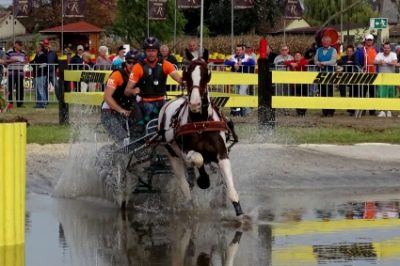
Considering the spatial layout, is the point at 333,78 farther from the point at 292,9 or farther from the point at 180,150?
the point at 292,9

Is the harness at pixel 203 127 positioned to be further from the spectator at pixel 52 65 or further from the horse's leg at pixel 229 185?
the spectator at pixel 52 65

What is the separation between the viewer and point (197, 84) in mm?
13141

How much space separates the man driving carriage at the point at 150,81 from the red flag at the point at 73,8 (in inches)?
1067

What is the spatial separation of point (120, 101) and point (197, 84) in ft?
8.67

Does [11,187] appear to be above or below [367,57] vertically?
below

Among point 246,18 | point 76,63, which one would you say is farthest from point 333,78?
point 246,18

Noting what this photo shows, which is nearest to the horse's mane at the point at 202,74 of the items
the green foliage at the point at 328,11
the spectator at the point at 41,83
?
the spectator at the point at 41,83

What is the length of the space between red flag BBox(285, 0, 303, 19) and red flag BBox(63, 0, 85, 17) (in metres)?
7.07

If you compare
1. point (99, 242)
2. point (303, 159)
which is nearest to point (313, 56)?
point (303, 159)

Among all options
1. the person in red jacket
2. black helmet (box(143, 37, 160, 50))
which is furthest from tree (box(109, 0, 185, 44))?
black helmet (box(143, 37, 160, 50))

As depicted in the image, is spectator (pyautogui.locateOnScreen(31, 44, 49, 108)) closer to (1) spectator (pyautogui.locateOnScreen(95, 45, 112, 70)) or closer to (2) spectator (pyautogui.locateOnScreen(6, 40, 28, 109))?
(2) spectator (pyautogui.locateOnScreen(6, 40, 28, 109))

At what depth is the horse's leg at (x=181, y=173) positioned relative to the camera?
1415 centimetres

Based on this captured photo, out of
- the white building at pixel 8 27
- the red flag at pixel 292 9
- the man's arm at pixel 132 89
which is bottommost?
the white building at pixel 8 27

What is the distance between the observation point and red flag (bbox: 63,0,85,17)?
41.9m
